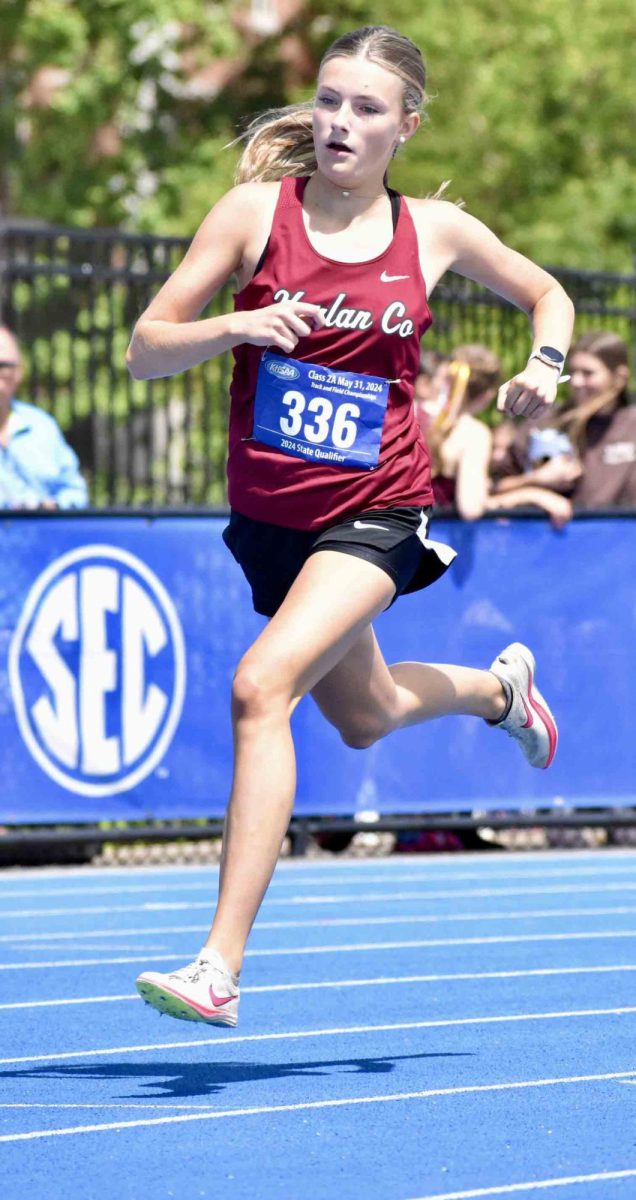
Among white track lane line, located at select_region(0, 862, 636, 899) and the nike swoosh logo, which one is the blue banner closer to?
white track lane line, located at select_region(0, 862, 636, 899)

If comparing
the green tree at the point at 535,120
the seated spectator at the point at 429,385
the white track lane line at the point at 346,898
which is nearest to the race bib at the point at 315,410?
the white track lane line at the point at 346,898

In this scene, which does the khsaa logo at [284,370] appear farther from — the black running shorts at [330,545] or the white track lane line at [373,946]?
the white track lane line at [373,946]

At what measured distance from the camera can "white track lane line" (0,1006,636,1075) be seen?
531 centimetres

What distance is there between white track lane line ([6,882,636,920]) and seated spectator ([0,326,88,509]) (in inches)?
91.2

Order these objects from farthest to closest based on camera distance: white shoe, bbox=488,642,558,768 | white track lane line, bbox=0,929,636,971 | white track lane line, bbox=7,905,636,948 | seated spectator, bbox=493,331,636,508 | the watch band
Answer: seated spectator, bbox=493,331,636,508 → white track lane line, bbox=7,905,636,948 → white track lane line, bbox=0,929,636,971 → white shoe, bbox=488,642,558,768 → the watch band

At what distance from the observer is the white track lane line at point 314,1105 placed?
14.3 ft

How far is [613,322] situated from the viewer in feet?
41.8

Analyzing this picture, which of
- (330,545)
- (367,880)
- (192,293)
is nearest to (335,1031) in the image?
(330,545)

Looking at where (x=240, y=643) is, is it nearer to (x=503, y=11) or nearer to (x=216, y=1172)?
(x=216, y=1172)

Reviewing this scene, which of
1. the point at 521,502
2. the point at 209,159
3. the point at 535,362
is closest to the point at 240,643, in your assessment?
the point at 521,502

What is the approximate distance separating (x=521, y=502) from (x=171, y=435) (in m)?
2.18

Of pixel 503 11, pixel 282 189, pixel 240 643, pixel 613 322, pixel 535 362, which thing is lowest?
pixel 240 643

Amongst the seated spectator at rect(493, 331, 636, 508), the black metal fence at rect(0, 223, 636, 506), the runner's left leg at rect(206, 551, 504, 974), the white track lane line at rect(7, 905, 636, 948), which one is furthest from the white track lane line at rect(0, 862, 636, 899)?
the runner's left leg at rect(206, 551, 504, 974)

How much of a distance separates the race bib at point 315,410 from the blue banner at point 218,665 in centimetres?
489
